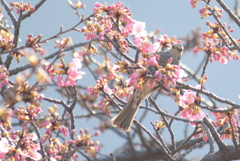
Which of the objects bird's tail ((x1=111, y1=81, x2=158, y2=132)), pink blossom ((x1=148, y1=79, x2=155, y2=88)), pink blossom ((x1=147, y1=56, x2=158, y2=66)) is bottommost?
pink blossom ((x1=148, y1=79, x2=155, y2=88))

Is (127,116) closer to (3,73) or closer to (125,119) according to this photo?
(125,119)

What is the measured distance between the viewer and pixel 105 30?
3094 mm

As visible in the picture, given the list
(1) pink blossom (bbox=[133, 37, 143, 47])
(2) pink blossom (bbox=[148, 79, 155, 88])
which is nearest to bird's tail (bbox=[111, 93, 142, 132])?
(1) pink blossom (bbox=[133, 37, 143, 47])

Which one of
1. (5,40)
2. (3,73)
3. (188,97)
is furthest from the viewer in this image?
(5,40)

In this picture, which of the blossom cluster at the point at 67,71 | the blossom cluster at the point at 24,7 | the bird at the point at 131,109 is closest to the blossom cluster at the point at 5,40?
the blossom cluster at the point at 24,7

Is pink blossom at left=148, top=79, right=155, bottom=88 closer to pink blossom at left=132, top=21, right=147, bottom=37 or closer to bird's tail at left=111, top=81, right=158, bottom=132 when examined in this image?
pink blossom at left=132, top=21, right=147, bottom=37

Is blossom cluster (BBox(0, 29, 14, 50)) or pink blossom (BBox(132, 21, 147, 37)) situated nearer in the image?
blossom cluster (BBox(0, 29, 14, 50))

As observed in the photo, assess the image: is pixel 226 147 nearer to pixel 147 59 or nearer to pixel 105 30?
pixel 147 59

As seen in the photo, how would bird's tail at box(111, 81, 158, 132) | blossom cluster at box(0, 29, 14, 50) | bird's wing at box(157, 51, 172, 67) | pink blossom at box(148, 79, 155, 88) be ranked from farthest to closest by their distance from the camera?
bird's wing at box(157, 51, 172, 67)
bird's tail at box(111, 81, 158, 132)
blossom cluster at box(0, 29, 14, 50)
pink blossom at box(148, 79, 155, 88)

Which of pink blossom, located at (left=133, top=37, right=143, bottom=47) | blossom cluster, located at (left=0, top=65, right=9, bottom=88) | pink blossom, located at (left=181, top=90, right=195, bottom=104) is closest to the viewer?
A: blossom cluster, located at (left=0, top=65, right=9, bottom=88)

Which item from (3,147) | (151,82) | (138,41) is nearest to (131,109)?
(138,41)

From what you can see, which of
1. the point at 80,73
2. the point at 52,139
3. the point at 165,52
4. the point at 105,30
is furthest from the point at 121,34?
the point at 165,52

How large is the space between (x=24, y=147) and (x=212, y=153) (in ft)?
4.70

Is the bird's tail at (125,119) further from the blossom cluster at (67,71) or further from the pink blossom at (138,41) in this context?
the blossom cluster at (67,71)
